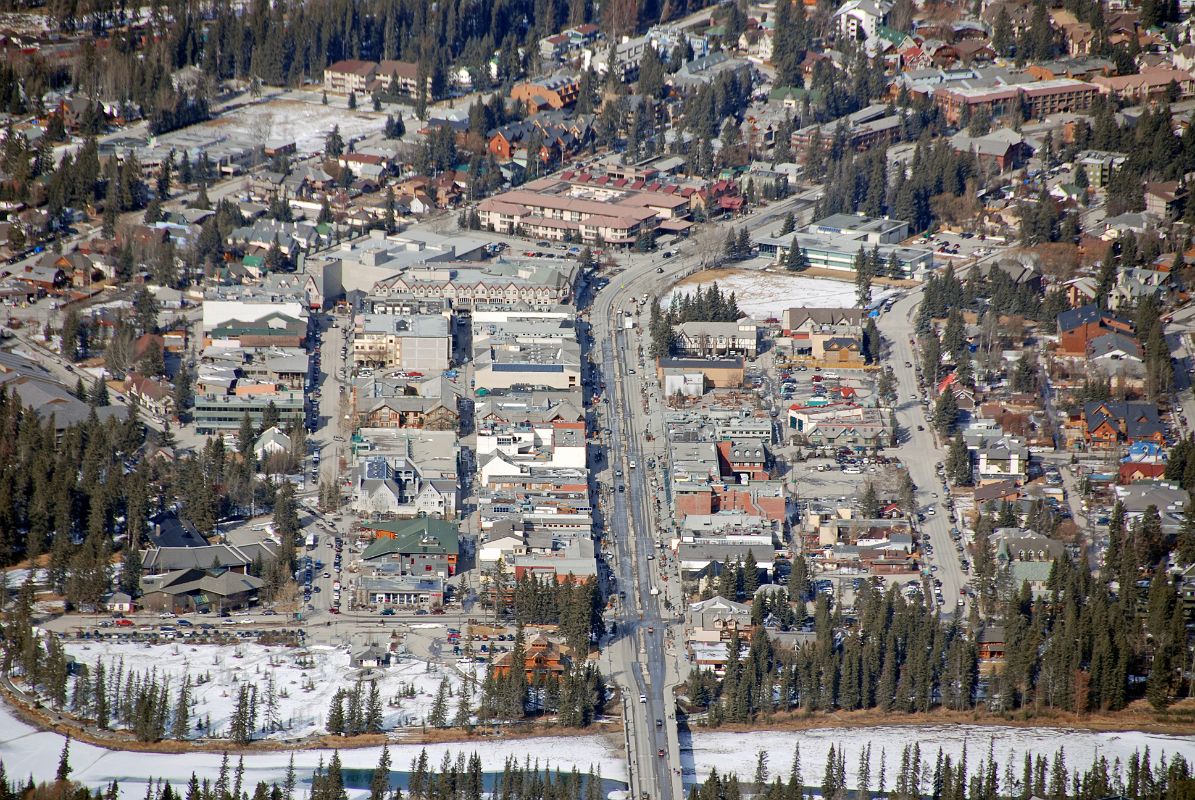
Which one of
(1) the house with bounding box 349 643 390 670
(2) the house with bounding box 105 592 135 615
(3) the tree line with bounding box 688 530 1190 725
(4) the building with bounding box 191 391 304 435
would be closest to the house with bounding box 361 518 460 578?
(1) the house with bounding box 349 643 390 670

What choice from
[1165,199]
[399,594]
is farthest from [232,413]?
[1165,199]

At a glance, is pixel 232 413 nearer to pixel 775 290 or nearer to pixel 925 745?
pixel 775 290

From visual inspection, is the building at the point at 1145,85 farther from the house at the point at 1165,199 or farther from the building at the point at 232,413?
the building at the point at 232,413

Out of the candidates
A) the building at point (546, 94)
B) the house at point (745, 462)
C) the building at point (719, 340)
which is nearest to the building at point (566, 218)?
the building at point (719, 340)

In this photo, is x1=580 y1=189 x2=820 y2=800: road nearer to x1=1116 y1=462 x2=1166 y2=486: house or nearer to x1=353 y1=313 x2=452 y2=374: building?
x1=353 y1=313 x2=452 y2=374: building

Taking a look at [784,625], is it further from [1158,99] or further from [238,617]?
[1158,99]

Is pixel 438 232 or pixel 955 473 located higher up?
pixel 438 232

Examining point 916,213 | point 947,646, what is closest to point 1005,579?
point 947,646
